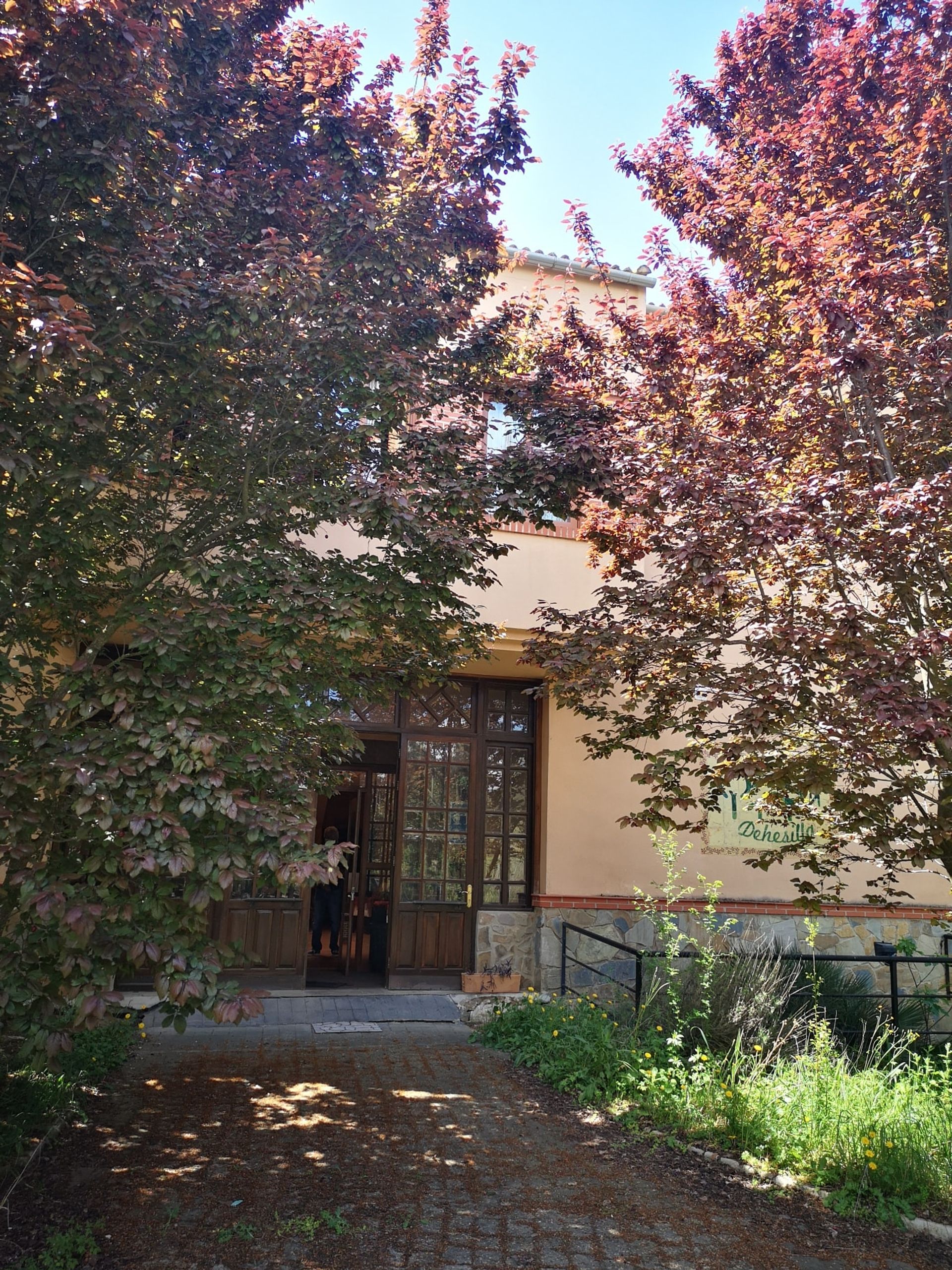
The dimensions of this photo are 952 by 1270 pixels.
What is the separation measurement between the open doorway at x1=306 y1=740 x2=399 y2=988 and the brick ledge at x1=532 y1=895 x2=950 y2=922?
1.85m

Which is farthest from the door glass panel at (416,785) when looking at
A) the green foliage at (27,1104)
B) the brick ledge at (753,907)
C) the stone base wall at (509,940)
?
the green foliage at (27,1104)

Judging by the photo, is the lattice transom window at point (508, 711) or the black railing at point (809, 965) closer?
the black railing at point (809, 965)

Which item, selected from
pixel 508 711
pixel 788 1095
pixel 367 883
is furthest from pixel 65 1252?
pixel 367 883

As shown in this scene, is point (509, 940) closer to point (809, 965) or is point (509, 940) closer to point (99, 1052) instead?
point (809, 965)

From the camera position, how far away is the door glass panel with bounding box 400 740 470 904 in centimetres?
868

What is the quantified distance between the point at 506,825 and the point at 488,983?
154cm

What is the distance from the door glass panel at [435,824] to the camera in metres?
8.68

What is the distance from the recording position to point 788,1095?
4.59 meters

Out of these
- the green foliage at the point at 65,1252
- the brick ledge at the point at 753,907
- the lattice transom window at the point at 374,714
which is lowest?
the green foliage at the point at 65,1252

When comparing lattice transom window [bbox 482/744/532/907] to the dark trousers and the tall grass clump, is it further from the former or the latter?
the dark trousers

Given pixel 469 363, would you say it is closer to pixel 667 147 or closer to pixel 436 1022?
pixel 667 147

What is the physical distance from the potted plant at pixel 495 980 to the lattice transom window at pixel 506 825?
595 mm

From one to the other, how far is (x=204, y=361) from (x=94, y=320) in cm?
51

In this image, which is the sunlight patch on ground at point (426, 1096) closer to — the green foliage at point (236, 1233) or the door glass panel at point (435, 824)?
the green foliage at point (236, 1233)
